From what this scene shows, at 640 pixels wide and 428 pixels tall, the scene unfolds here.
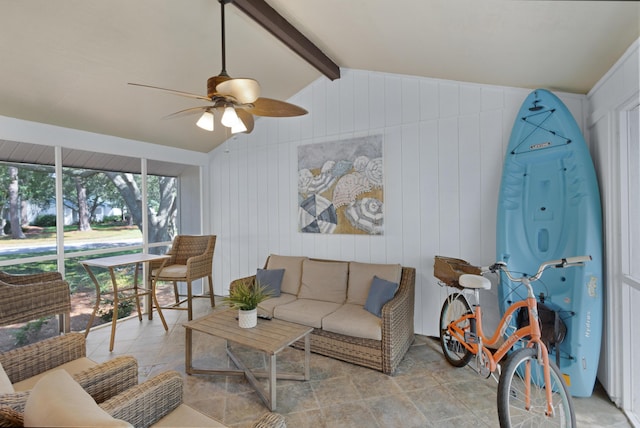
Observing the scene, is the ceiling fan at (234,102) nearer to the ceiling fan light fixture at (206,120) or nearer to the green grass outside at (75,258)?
the ceiling fan light fixture at (206,120)

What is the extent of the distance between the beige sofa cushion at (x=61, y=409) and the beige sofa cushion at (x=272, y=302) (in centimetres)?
221

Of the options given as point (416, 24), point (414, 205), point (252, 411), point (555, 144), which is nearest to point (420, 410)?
point (252, 411)

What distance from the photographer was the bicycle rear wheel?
2.62m

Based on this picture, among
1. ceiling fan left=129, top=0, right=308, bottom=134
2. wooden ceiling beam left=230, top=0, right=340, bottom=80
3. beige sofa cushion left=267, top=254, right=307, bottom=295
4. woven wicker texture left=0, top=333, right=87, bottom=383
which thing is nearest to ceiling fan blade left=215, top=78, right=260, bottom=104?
ceiling fan left=129, top=0, right=308, bottom=134

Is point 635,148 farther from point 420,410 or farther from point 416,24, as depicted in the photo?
point 420,410

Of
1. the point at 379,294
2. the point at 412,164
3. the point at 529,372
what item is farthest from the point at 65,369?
the point at 412,164

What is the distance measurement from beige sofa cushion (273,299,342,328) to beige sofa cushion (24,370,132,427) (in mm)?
2077

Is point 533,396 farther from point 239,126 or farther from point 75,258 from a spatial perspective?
point 75,258

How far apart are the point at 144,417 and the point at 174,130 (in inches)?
147

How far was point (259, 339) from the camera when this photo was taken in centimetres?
225

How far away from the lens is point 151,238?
4.46 metres

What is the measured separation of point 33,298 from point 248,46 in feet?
10.1

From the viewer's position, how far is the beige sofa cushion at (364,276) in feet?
10.3

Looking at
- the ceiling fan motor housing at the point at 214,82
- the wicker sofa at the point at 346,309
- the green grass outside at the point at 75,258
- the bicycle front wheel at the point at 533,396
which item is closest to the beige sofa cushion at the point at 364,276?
the wicker sofa at the point at 346,309
